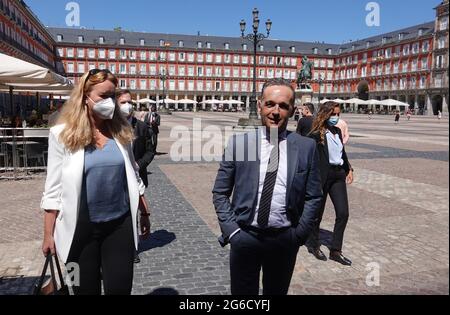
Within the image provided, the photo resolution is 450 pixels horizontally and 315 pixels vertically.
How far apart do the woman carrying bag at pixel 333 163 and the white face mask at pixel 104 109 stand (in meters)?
2.68

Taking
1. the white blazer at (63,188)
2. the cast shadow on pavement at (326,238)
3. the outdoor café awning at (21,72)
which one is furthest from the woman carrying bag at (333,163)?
the outdoor café awning at (21,72)

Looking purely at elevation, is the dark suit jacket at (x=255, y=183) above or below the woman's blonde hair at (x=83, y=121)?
below

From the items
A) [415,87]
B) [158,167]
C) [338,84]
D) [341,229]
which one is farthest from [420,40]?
[341,229]

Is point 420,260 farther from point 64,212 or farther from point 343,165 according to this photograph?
point 64,212

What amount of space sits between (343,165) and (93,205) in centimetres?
322

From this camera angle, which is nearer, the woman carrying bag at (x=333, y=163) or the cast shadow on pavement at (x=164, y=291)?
the cast shadow on pavement at (x=164, y=291)

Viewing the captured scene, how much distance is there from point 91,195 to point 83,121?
42cm

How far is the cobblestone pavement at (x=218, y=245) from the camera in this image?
145 inches

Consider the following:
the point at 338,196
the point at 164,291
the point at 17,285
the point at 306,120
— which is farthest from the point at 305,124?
the point at 17,285

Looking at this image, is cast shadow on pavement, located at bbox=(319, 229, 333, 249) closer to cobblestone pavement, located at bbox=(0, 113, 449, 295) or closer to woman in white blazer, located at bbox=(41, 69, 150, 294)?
cobblestone pavement, located at bbox=(0, 113, 449, 295)

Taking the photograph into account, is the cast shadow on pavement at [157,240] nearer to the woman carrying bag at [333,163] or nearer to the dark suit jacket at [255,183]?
the woman carrying bag at [333,163]

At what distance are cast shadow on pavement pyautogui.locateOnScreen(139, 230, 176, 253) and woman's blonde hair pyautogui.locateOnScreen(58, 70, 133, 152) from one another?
272cm

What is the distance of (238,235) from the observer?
7.22ft

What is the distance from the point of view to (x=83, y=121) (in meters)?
2.27
